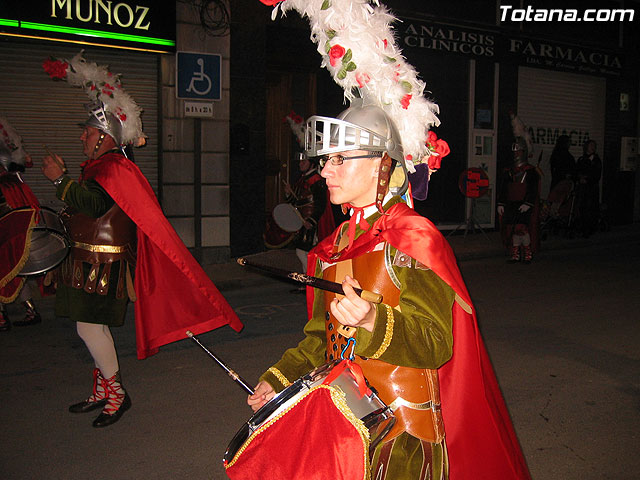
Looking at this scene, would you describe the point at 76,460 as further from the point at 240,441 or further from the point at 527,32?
the point at 527,32

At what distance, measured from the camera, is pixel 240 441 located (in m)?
1.92

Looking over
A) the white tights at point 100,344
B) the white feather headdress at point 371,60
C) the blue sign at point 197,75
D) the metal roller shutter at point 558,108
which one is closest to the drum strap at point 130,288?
the white tights at point 100,344

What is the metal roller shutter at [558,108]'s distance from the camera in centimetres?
1595

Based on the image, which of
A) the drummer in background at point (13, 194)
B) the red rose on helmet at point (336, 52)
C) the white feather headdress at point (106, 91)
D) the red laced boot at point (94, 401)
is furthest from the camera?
the drummer in background at point (13, 194)

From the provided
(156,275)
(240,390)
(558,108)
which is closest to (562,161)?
(558,108)

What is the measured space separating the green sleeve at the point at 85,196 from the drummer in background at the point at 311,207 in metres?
4.46

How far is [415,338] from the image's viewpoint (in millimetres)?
1882

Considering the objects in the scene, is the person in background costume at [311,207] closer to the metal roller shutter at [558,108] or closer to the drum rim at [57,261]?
the drum rim at [57,261]

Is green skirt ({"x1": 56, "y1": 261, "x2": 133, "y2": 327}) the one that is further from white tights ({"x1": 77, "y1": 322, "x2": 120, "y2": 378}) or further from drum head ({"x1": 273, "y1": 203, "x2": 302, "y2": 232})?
drum head ({"x1": 273, "y1": 203, "x2": 302, "y2": 232})

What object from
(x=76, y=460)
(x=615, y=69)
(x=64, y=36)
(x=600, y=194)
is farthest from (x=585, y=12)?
(x=76, y=460)

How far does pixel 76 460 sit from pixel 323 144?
2865 millimetres

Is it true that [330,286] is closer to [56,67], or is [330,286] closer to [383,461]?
[383,461]

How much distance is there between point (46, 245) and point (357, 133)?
327 centimetres

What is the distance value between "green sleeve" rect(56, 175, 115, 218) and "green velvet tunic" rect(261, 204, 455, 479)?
2772 mm
